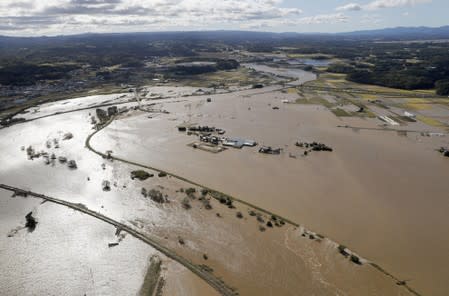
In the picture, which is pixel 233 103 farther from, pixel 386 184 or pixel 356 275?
pixel 356 275

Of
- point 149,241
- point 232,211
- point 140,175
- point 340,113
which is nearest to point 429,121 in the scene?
point 340,113

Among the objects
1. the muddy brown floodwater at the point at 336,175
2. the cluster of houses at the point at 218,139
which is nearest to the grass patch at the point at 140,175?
the muddy brown floodwater at the point at 336,175

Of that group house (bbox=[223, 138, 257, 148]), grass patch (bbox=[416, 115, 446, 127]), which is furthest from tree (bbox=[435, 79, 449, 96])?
house (bbox=[223, 138, 257, 148])

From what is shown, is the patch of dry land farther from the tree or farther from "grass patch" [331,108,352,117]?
the tree

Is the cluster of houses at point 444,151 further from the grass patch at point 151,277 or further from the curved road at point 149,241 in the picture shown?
the grass patch at point 151,277

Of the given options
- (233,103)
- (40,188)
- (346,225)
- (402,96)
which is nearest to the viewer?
(346,225)

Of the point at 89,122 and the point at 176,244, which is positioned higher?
the point at 176,244

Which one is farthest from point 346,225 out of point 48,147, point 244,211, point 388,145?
point 48,147
